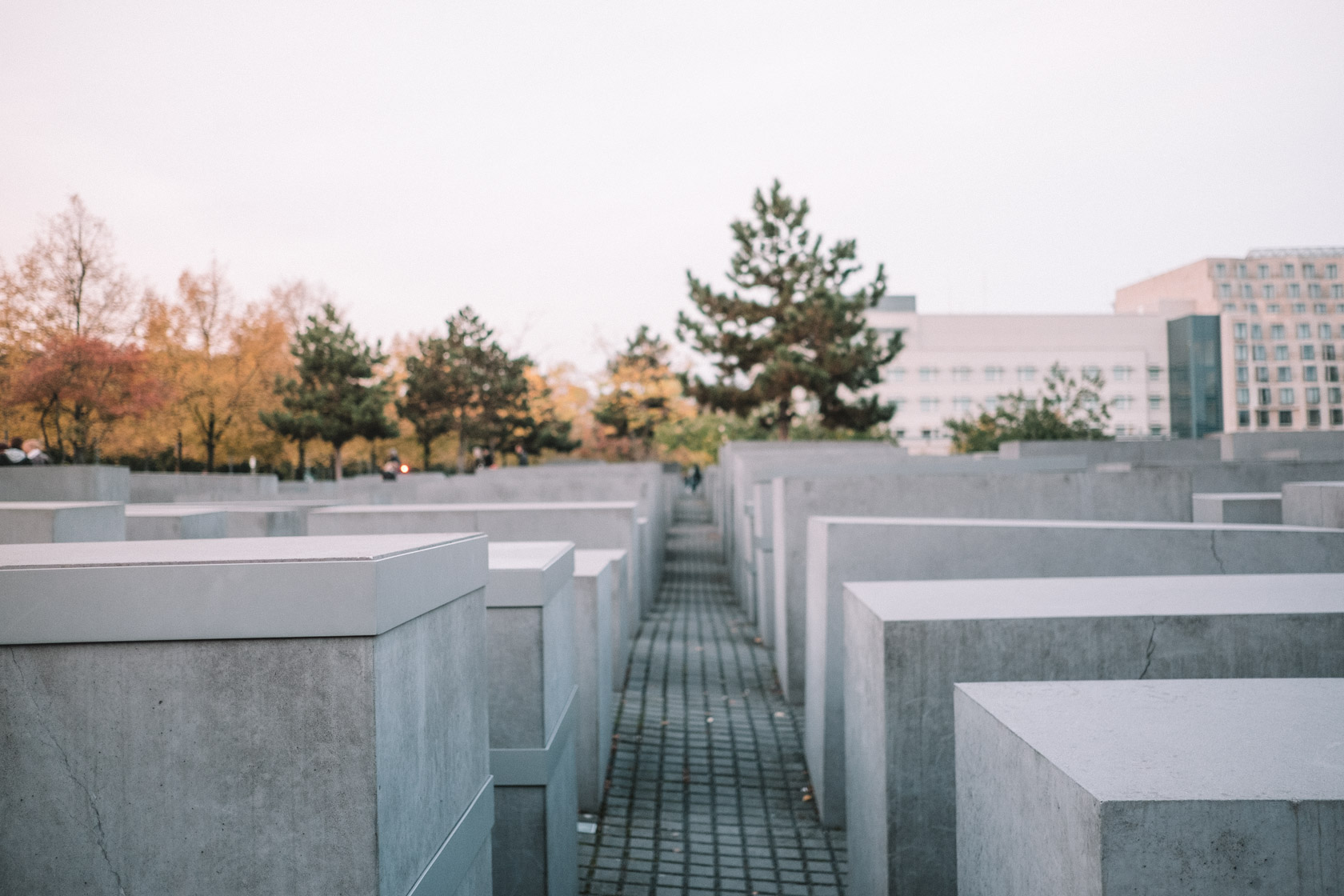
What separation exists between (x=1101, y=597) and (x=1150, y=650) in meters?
0.51

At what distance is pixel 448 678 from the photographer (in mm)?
2508

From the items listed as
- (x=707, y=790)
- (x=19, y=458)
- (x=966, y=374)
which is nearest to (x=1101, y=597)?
(x=707, y=790)

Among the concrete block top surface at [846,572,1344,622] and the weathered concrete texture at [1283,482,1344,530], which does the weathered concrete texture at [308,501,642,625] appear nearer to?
the concrete block top surface at [846,572,1344,622]

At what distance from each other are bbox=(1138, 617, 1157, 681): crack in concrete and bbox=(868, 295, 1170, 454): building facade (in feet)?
283

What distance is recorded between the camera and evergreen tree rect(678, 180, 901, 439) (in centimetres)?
2655

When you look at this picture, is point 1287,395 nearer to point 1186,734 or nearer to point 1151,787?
point 1186,734

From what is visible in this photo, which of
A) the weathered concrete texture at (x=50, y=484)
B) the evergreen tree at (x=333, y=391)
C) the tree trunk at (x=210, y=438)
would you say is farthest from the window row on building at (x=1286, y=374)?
the weathered concrete texture at (x=50, y=484)

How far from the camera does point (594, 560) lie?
23.9ft

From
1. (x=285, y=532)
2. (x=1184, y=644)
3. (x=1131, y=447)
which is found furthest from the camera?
(x=1131, y=447)

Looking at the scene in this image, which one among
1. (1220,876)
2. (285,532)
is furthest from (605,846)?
(285,532)

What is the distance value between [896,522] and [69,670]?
4.68 meters

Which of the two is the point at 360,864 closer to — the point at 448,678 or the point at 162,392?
the point at 448,678

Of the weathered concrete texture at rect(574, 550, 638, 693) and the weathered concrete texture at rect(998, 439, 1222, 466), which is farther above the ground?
the weathered concrete texture at rect(998, 439, 1222, 466)

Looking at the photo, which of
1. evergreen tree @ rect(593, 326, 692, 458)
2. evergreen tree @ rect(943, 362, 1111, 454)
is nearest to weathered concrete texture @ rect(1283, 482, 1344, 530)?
evergreen tree @ rect(943, 362, 1111, 454)
